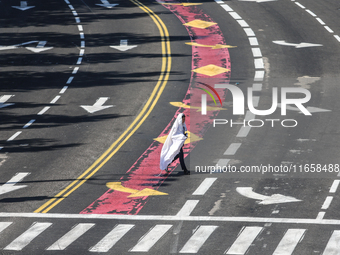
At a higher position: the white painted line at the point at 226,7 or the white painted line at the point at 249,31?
Result: the white painted line at the point at 226,7

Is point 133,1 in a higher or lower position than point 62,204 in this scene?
higher

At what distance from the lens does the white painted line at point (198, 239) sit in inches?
532

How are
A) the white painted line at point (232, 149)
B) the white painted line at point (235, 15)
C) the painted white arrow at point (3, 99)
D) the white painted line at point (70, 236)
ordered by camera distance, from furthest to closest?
the white painted line at point (235, 15) < the painted white arrow at point (3, 99) < the white painted line at point (232, 149) < the white painted line at point (70, 236)

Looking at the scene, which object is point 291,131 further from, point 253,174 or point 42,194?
point 42,194

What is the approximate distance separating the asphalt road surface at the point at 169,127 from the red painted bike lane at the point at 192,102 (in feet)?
0.23

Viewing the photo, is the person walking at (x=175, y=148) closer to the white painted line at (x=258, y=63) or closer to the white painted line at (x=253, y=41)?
the white painted line at (x=258, y=63)

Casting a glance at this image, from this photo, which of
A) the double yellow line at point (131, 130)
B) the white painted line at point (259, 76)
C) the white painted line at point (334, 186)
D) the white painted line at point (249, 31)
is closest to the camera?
the white painted line at point (334, 186)


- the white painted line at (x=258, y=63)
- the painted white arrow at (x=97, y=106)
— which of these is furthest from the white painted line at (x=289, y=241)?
the white painted line at (x=258, y=63)

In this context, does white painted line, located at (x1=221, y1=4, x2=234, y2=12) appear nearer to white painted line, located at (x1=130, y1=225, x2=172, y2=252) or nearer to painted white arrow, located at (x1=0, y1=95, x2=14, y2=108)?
painted white arrow, located at (x1=0, y1=95, x2=14, y2=108)

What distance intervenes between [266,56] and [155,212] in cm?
1664

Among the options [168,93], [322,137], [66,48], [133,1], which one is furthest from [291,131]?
[133,1]

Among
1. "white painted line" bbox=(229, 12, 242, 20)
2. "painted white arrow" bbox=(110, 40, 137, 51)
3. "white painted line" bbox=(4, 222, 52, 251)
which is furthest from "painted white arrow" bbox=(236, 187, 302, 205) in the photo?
"white painted line" bbox=(229, 12, 242, 20)

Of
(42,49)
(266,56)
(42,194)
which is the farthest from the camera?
(42,49)

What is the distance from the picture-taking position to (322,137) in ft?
68.5
